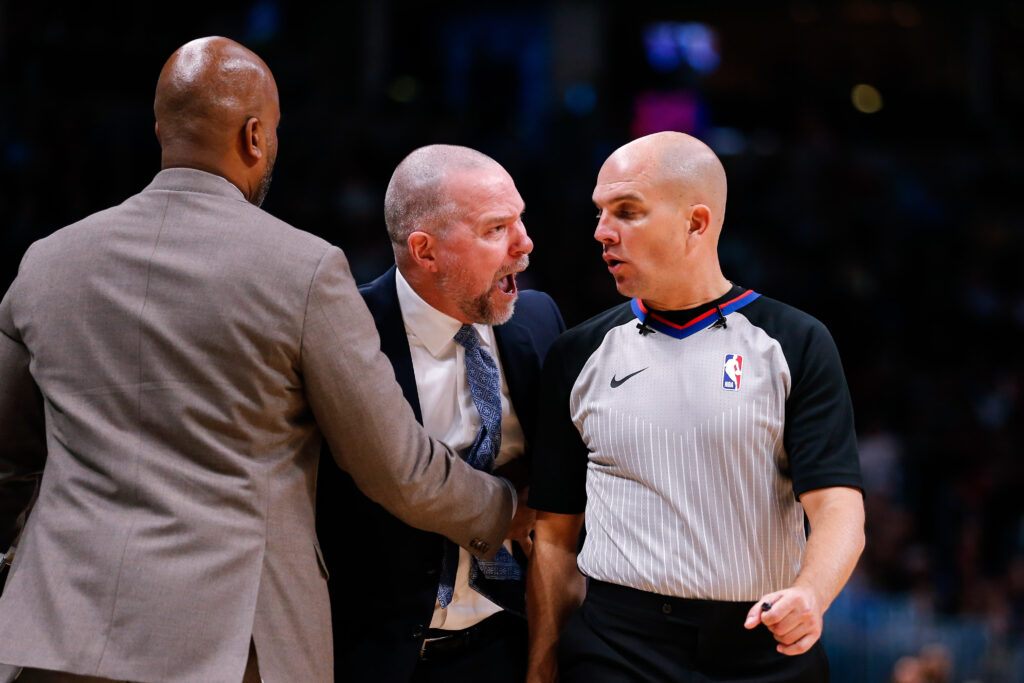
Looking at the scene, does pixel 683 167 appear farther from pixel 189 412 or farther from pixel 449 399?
pixel 189 412

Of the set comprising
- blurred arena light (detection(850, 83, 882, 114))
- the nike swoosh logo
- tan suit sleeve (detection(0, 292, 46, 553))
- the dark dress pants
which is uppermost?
blurred arena light (detection(850, 83, 882, 114))

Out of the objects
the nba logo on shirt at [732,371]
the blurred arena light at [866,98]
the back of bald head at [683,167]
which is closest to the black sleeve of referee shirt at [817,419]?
the nba logo on shirt at [732,371]

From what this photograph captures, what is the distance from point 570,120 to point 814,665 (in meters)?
8.90

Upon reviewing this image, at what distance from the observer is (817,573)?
2.36 m

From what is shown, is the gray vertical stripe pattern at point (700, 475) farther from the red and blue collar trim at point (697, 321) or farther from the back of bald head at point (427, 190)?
the back of bald head at point (427, 190)

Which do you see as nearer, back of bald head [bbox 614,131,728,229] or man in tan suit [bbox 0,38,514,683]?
man in tan suit [bbox 0,38,514,683]

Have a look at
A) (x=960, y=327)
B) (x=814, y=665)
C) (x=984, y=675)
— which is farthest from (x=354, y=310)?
(x=960, y=327)

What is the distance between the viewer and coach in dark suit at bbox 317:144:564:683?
2838mm

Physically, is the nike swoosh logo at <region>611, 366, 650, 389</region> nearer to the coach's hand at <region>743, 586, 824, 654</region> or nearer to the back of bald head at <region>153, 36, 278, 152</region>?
the coach's hand at <region>743, 586, 824, 654</region>

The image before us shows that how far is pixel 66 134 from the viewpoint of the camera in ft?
27.8

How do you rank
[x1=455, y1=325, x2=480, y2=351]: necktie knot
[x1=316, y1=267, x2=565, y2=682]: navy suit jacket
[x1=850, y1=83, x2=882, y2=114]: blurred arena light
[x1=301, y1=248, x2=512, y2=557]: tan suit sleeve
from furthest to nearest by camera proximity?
[x1=850, y1=83, x2=882, y2=114]: blurred arena light → [x1=455, y1=325, x2=480, y2=351]: necktie knot → [x1=316, y1=267, x2=565, y2=682]: navy suit jacket → [x1=301, y1=248, x2=512, y2=557]: tan suit sleeve

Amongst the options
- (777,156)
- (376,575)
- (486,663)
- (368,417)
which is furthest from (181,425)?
(777,156)

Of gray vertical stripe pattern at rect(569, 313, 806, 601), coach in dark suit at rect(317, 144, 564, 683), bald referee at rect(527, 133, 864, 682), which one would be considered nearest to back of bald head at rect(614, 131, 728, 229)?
bald referee at rect(527, 133, 864, 682)

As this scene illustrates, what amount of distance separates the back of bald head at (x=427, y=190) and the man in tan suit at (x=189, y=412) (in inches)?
23.0
